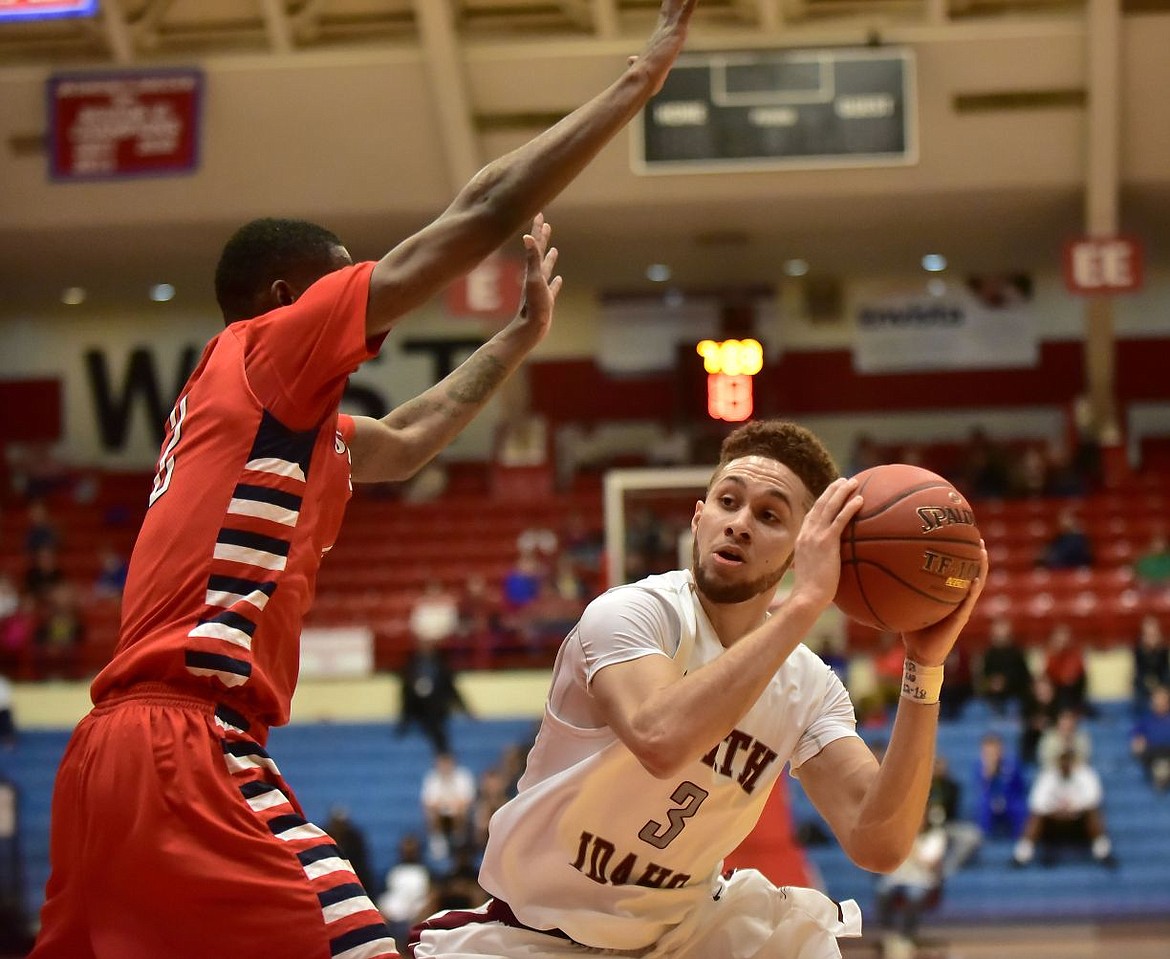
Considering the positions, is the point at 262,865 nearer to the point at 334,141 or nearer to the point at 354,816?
the point at 354,816

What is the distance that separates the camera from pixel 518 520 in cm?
1944

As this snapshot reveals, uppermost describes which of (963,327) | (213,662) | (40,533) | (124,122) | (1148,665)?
(124,122)

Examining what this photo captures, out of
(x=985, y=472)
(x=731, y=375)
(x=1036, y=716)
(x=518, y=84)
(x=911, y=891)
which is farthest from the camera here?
(x=985, y=472)

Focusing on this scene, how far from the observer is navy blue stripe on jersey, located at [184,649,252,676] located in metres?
2.90

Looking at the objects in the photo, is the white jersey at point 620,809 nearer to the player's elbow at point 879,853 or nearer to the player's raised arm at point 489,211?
the player's elbow at point 879,853

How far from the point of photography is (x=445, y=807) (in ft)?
44.9

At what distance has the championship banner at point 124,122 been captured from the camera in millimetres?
16812

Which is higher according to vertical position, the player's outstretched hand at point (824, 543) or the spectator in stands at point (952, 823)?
the player's outstretched hand at point (824, 543)

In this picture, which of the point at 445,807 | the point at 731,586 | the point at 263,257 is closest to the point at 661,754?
the point at 731,586

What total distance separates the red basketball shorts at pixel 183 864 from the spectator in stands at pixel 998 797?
451 inches

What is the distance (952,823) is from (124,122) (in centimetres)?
1086

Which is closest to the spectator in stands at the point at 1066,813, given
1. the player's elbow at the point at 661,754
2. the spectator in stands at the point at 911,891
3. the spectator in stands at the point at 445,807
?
the spectator in stands at the point at 911,891

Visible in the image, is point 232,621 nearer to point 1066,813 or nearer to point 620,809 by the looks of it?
point 620,809

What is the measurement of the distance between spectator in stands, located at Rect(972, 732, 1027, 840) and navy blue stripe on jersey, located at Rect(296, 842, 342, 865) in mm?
11439
